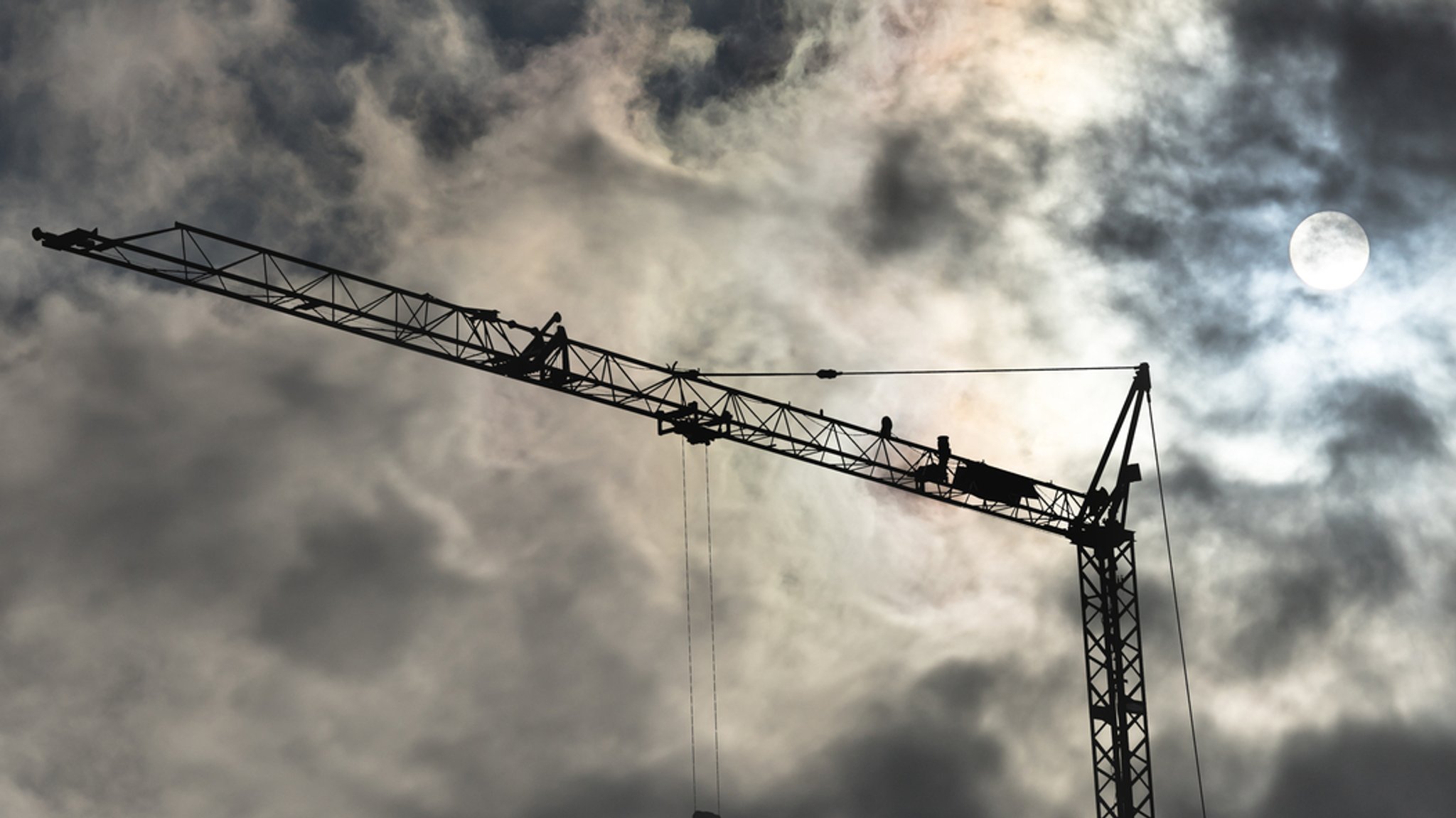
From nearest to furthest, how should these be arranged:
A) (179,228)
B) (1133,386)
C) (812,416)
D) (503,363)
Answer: (179,228) < (503,363) < (812,416) < (1133,386)

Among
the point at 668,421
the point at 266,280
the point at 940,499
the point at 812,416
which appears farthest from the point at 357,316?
the point at 940,499

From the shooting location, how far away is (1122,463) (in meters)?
66.2

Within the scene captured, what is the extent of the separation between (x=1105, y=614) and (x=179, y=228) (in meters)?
41.4

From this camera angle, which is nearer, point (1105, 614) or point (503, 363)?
point (503, 363)

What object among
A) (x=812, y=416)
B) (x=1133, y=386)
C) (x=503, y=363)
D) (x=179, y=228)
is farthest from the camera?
(x=1133, y=386)

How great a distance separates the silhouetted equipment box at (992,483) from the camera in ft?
208

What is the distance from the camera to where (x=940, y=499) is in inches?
2530

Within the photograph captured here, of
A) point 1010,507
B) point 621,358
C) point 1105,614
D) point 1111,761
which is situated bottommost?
point 1111,761

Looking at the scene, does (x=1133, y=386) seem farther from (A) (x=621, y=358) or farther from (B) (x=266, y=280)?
(B) (x=266, y=280)

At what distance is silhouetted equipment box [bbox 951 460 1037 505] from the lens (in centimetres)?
6334

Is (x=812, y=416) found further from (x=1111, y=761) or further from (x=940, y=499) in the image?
(x=1111, y=761)

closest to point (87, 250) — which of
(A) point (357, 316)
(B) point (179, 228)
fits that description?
(B) point (179, 228)

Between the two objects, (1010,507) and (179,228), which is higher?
(179,228)

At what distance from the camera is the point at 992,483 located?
210 ft
